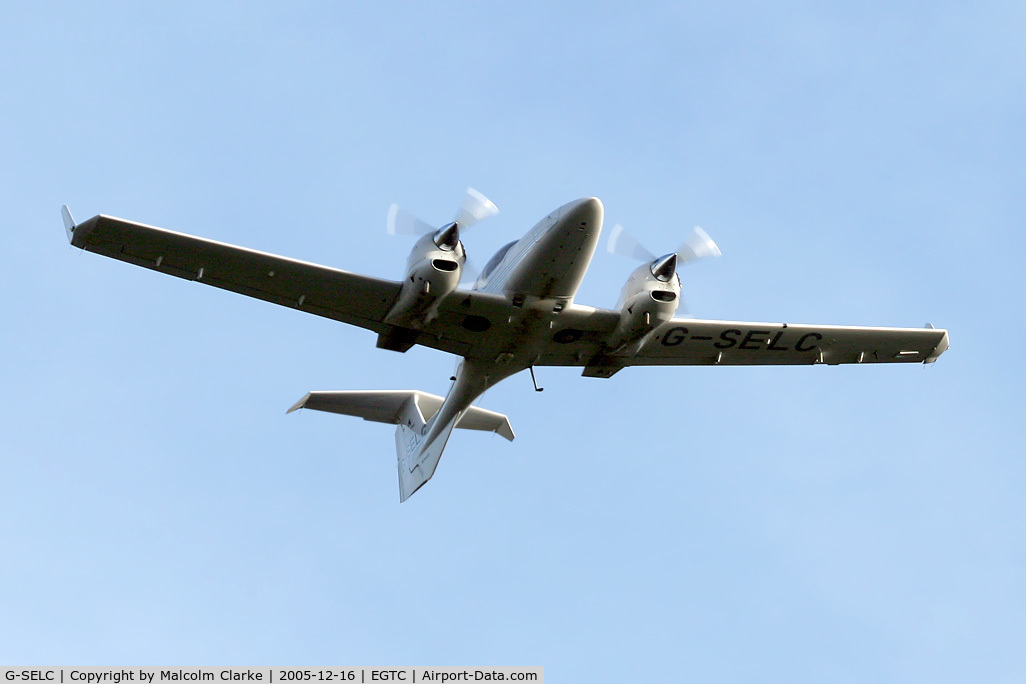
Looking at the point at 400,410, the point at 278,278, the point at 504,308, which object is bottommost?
the point at 504,308

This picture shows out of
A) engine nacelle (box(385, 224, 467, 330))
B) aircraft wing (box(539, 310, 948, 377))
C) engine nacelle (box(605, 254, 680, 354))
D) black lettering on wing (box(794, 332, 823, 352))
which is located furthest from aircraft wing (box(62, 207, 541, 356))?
black lettering on wing (box(794, 332, 823, 352))

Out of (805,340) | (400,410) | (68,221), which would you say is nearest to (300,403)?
(400,410)

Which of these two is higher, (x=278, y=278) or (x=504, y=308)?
(x=278, y=278)

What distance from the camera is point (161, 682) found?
1806 cm

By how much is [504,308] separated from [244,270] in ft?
16.9

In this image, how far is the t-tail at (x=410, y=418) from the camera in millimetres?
23969

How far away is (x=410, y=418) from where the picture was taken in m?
25.8

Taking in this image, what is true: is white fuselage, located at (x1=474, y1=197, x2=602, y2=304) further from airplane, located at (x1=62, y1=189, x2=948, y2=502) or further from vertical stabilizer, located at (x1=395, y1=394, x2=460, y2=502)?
vertical stabilizer, located at (x1=395, y1=394, x2=460, y2=502)

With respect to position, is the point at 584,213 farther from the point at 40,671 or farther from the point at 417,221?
the point at 40,671

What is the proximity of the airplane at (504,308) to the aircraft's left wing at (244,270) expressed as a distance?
0.02 meters

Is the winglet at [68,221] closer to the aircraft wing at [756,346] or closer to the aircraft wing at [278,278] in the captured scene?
the aircraft wing at [278,278]

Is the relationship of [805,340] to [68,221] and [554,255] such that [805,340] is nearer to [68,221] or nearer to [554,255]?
[554,255]

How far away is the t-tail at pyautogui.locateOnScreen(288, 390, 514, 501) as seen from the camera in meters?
24.0

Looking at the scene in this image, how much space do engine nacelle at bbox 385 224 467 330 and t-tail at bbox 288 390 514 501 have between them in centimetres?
552
